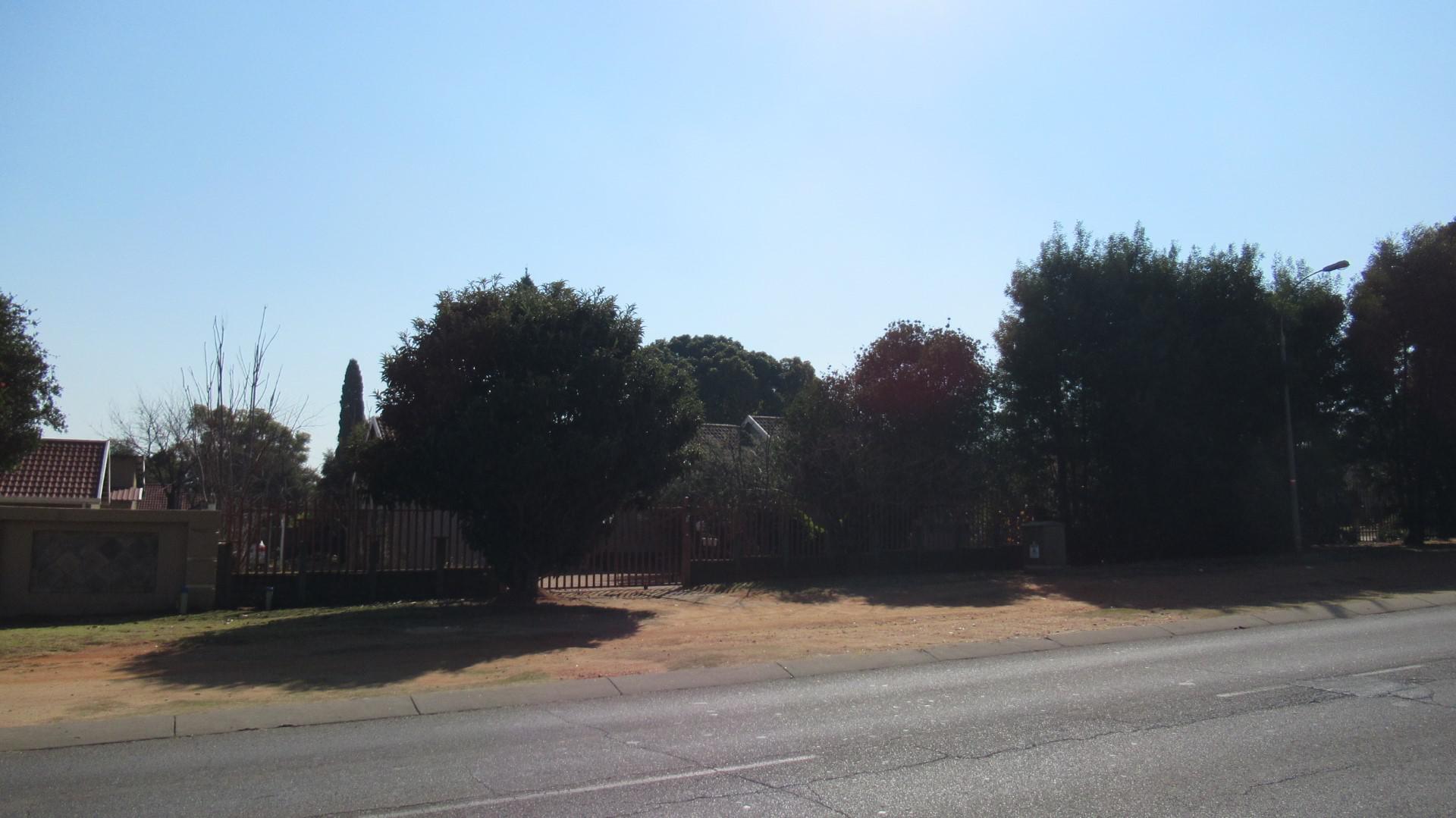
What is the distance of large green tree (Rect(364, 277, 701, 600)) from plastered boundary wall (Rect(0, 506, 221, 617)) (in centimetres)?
283

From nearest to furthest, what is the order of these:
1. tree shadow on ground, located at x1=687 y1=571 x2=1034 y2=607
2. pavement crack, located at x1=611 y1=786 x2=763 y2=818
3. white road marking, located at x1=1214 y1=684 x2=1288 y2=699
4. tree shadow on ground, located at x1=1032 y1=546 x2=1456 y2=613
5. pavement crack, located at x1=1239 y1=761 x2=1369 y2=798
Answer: pavement crack, located at x1=611 y1=786 x2=763 y2=818, pavement crack, located at x1=1239 y1=761 x2=1369 y2=798, white road marking, located at x1=1214 y1=684 x2=1288 y2=699, tree shadow on ground, located at x1=1032 y1=546 x2=1456 y2=613, tree shadow on ground, located at x1=687 y1=571 x2=1034 y2=607

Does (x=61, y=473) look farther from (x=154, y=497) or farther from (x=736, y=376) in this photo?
(x=736, y=376)

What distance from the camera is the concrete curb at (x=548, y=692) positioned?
28.0ft

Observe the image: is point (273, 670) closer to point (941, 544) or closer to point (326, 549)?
point (326, 549)

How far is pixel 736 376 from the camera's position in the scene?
57125 mm

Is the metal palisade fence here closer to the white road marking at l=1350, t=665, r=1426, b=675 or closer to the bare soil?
the bare soil

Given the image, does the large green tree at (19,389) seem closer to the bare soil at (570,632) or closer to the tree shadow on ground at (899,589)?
the bare soil at (570,632)

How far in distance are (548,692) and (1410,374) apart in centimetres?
2707

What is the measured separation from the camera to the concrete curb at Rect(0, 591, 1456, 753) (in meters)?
8.53

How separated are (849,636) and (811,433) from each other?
854cm

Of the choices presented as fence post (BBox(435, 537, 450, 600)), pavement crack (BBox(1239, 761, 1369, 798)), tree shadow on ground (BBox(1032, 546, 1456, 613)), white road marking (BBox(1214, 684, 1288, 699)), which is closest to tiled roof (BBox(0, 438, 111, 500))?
fence post (BBox(435, 537, 450, 600))

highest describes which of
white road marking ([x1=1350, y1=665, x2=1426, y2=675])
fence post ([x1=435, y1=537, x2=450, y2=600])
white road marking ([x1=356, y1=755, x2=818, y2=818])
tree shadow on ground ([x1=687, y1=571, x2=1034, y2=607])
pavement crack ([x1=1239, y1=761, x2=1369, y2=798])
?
fence post ([x1=435, y1=537, x2=450, y2=600])

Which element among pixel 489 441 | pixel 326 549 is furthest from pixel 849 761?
pixel 326 549

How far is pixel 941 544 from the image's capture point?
2289 cm
